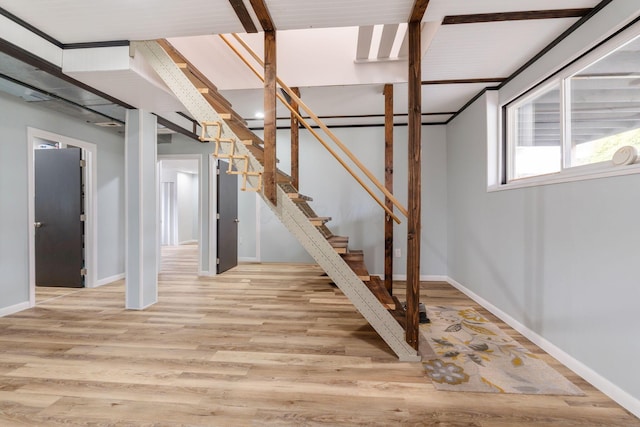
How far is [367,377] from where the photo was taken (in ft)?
6.59

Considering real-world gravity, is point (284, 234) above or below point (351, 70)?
below

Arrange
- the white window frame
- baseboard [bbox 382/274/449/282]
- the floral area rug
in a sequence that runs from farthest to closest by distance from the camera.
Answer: baseboard [bbox 382/274/449/282]
the floral area rug
the white window frame

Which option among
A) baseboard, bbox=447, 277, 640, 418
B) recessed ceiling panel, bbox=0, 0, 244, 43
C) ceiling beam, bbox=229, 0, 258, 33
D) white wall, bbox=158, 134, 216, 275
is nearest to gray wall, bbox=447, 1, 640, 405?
baseboard, bbox=447, 277, 640, 418

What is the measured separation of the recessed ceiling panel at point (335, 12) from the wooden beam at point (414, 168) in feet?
0.63

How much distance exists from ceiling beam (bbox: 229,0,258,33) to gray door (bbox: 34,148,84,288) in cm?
364

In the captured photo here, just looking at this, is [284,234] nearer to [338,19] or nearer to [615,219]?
[338,19]

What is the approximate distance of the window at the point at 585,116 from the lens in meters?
1.80

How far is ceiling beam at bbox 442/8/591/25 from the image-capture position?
6.49 ft

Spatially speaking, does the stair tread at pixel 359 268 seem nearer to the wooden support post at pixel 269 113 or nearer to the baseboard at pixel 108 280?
the wooden support post at pixel 269 113

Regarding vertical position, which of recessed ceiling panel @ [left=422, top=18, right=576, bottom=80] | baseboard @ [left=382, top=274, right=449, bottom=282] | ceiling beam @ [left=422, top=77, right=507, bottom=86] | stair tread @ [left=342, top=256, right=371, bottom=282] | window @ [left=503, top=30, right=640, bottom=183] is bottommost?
baseboard @ [left=382, top=274, right=449, bottom=282]

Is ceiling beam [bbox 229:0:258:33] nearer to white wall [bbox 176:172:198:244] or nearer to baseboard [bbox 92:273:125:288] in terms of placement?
baseboard [bbox 92:273:125:288]

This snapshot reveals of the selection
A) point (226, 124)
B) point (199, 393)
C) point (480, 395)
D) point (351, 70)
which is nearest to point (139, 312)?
point (199, 393)

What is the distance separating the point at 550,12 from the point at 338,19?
1519mm

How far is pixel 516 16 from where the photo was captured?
2023mm
